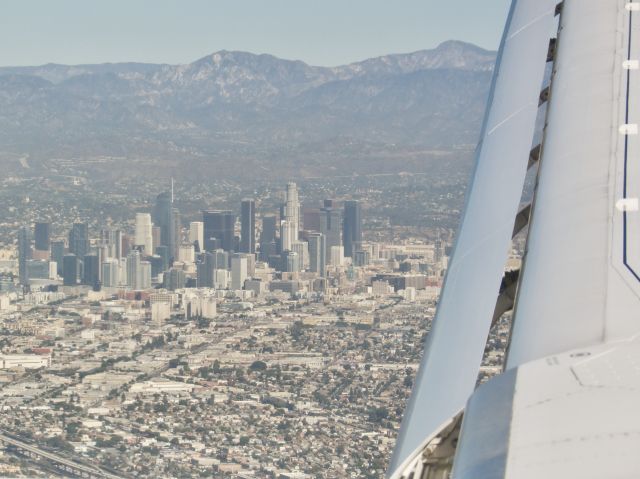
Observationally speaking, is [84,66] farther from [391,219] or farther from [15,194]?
[391,219]

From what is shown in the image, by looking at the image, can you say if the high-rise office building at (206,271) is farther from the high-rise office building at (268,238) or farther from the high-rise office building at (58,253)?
the high-rise office building at (58,253)

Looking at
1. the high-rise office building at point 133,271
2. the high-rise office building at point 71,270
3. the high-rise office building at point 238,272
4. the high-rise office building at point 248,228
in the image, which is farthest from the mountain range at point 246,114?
the high-rise office building at point 133,271

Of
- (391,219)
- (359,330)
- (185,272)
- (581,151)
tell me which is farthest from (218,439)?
(391,219)

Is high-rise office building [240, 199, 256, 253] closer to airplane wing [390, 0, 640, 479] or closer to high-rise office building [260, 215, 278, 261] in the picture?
high-rise office building [260, 215, 278, 261]

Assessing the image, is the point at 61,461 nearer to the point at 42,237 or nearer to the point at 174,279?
the point at 174,279

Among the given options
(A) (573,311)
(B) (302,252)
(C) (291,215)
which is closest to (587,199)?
(A) (573,311)

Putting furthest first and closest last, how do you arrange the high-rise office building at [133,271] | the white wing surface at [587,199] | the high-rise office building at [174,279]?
the high-rise office building at [133,271] → the high-rise office building at [174,279] → the white wing surface at [587,199]
